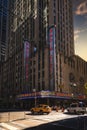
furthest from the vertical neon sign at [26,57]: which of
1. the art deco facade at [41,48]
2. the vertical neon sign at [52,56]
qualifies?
the vertical neon sign at [52,56]

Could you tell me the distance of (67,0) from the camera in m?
126

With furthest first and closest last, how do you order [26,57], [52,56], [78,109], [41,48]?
[26,57], [41,48], [52,56], [78,109]

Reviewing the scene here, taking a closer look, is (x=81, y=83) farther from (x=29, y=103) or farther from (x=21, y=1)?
(x=21, y=1)

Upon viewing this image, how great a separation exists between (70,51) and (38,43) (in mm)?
22888

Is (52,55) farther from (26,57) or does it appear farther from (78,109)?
(78,109)

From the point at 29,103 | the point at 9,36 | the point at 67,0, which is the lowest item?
the point at 29,103

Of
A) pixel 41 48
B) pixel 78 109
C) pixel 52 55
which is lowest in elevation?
pixel 78 109

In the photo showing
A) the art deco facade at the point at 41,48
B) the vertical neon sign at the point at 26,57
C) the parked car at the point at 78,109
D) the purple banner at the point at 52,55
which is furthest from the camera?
the vertical neon sign at the point at 26,57

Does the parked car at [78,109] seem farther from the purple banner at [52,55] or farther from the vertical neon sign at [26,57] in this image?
the vertical neon sign at [26,57]

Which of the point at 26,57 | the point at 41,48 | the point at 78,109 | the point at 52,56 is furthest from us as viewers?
the point at 26,57

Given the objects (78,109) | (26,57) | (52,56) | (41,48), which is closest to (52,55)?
(52,56)

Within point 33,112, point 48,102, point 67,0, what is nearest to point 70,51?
point 67,0

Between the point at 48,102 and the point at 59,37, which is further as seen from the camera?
the point at 59,37

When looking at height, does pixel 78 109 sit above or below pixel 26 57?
below
